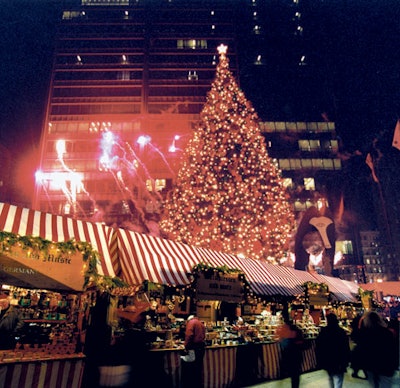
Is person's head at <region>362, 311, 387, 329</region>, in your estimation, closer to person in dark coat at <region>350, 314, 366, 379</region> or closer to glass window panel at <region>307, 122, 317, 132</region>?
person in dark coat at <region>350, 314, 366, 379</region>

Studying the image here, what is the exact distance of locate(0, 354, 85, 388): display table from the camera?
474 centimetres

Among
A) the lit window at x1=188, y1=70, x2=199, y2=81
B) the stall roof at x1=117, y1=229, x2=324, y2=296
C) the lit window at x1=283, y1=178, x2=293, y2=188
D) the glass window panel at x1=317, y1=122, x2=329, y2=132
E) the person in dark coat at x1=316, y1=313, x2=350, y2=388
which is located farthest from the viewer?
the glass window panel at x1=317, y1=122, x2=329, y2=132

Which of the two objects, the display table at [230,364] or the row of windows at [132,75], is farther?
the row of windows at [132,75]

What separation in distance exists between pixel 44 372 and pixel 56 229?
270 cm

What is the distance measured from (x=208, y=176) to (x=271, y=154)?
3405 cm

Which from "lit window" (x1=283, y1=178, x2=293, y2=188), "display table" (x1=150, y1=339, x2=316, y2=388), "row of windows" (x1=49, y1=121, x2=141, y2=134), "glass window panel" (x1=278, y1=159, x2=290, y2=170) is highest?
"row of windows" (x1=49, y1=121, x2=141, y2=134)

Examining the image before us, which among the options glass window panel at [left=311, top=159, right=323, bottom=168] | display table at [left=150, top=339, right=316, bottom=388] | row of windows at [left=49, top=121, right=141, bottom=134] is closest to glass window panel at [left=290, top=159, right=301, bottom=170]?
glass window panel at [left=311, top=159, right=323, bottom=168]

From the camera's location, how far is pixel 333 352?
598cm

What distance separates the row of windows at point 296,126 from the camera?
55.9 meters

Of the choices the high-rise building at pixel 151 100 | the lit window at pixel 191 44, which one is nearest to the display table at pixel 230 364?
the high-rise building at pixel 151 100

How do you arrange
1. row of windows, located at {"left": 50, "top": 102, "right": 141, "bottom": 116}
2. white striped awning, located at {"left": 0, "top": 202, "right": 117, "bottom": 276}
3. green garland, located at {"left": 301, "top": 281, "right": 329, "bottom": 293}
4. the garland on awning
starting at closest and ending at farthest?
the garland on awning
white striped awning, located at {"left": 0, "top": 202, "right": 117, "bottom": 276}
green garland, located at {"left": 301, "top": 281, "right": 329, "bottom": 293}
row of windows, located at {"left": 50, "top": 102, "right": 141, "bottom": 116}

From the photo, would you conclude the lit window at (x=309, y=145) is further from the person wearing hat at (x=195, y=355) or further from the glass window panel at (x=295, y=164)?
the person wearing hat at (x=195, y=355)

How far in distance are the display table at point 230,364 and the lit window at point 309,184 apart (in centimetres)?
4646

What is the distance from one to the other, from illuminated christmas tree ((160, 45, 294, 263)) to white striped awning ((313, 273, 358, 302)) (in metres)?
7.31
